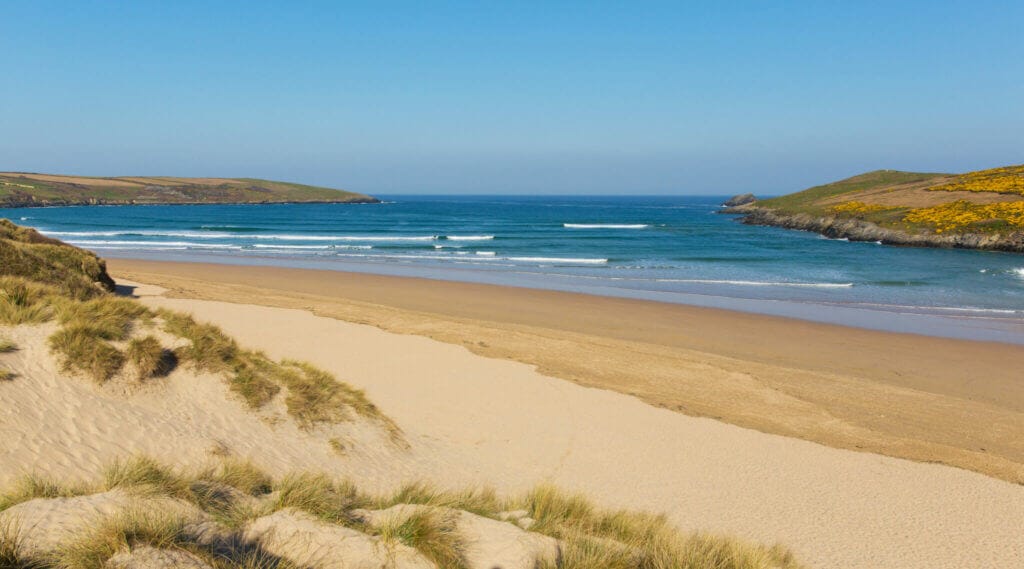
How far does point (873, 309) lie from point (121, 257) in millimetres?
34420

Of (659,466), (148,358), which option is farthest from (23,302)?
(659,466)

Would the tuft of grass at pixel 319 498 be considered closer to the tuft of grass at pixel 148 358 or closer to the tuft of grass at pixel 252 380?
the tuft of grass at pixel 252 380

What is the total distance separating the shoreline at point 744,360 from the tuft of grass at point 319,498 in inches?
238

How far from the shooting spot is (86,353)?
6.92 m

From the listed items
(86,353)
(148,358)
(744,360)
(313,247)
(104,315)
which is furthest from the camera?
(313,247)

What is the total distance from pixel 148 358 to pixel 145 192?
129 metres

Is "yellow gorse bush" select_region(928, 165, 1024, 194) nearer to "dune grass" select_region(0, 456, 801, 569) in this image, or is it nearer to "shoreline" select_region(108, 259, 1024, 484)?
"shoreline" select_region(108, 259, 1024, 484)

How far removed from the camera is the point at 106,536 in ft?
10.7

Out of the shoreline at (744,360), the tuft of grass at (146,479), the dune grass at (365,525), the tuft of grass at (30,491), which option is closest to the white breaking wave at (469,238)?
the shoreline at (744,360)

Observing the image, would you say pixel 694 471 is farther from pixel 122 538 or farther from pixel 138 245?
pixel 138 245

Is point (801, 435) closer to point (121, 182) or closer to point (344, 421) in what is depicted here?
point (344, 421)

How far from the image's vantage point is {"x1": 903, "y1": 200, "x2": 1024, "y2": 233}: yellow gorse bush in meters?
44.6

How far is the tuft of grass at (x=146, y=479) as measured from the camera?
4.24m

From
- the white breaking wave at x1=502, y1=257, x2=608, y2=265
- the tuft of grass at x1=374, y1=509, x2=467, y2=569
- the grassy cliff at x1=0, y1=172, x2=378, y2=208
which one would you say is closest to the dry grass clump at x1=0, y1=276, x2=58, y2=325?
the tuft of grass at x1=374, y1=509, x2=467, y2=569
